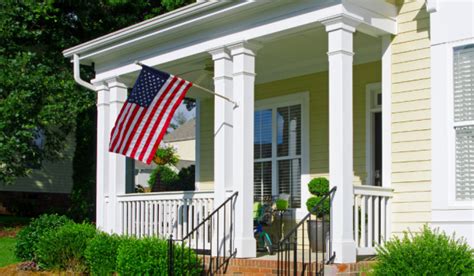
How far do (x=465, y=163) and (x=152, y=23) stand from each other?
5793 mm

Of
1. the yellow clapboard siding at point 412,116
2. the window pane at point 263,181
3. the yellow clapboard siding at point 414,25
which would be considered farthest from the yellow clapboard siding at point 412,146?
the window pane at point 263,181

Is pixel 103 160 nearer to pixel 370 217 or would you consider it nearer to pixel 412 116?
pixel 370 217

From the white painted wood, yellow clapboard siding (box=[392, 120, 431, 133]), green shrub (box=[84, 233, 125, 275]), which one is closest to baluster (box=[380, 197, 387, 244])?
yellow clapboard siding (box=[392, 120, 431, 133])

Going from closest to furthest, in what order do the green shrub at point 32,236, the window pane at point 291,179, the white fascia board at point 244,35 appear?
the white fascia board at point 244,35 < the window pane at point 291,179 < the green shrub at point 32,236

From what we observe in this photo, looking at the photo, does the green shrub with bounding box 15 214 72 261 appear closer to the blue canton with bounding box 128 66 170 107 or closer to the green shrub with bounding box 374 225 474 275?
the blue canton with bounding box 128 66 170 107

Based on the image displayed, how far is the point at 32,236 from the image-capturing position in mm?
14320

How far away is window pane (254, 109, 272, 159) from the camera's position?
14.0 m

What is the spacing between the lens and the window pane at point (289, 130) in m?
13.3

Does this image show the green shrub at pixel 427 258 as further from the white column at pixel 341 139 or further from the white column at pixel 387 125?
the white column at pixel 387 125

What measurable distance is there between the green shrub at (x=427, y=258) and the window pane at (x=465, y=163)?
2.27 ft

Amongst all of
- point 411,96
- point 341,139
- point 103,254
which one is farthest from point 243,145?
point 103,254

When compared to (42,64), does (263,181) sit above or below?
below

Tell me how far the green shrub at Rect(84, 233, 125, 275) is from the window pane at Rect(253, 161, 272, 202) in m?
3.01

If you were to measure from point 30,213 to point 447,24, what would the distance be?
1980cm
